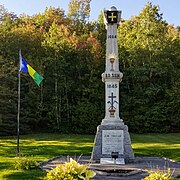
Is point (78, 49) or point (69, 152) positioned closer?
point (69, 152)

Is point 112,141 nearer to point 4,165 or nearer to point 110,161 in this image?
point 110,161

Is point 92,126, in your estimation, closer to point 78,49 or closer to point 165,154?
point 78,49

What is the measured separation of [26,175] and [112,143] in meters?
5.19

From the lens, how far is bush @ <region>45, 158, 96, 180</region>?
4.17 meters

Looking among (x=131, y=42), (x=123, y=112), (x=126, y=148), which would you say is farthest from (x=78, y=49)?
(x=126, y=148)

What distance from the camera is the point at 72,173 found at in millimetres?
4238

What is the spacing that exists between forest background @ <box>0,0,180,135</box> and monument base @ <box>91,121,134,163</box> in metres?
17.1

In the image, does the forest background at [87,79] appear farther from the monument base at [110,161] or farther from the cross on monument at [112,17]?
the monument base at [110,161]

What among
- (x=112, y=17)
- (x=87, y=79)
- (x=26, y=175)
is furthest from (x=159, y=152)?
(x=87, y=79)

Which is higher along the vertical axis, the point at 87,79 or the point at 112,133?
the point at 87,79

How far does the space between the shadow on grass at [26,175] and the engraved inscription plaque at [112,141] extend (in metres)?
4.19

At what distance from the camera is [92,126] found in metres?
31.4

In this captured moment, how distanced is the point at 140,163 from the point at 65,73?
798 inches

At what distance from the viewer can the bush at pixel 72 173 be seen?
13.7 ft
